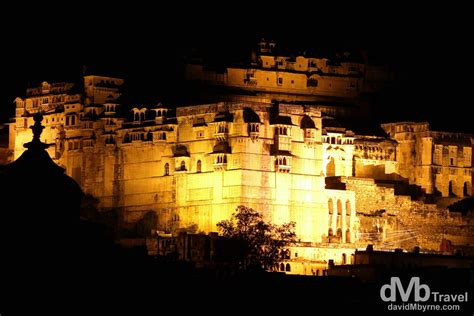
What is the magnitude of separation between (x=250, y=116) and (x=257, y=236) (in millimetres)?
7398

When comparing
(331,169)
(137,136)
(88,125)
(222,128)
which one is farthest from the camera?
(331,169)

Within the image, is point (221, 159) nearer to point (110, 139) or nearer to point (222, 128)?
point (222, 128)

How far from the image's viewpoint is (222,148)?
133750 mm

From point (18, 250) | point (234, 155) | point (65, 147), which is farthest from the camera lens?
point (65, 147)

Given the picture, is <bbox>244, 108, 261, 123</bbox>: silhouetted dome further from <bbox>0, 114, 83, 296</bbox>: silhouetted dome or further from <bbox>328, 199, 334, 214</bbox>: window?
<bbox>0, 114, 83, 296</bbox>: silhouetted dome

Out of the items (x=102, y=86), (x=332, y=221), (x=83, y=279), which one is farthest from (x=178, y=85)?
(x=83, y=279)

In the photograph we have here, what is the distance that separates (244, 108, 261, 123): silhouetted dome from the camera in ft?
439

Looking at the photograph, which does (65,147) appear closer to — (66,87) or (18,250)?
(66,87)

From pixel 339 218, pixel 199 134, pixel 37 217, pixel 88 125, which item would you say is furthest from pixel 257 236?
pixel 37 217

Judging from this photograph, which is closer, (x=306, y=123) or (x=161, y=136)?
(x=306, y=123)

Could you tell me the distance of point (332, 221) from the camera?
13788cm

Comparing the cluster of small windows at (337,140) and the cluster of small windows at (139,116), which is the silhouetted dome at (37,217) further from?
the cluster of small windows at (337,140)

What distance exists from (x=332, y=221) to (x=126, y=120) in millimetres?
13521

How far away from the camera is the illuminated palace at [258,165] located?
134 metres
